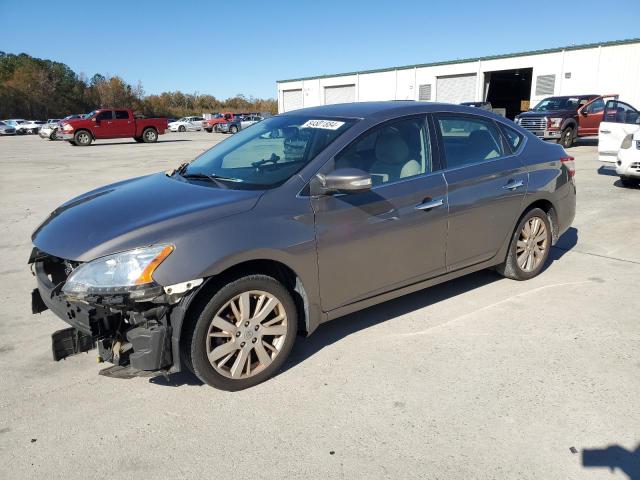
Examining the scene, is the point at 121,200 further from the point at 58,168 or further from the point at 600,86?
the point at 600,86

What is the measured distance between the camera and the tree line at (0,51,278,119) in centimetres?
6370

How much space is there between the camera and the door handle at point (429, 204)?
3.78m

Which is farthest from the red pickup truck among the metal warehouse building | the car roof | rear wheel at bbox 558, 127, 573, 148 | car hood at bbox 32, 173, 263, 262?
car hood at bbox 32, 173, 263, 262

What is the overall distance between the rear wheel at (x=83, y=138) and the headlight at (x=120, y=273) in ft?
88.7

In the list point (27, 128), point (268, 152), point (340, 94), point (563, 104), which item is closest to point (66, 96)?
point (27, 128)

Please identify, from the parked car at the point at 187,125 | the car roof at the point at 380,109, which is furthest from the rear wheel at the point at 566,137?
the parked car at the point at 187,125

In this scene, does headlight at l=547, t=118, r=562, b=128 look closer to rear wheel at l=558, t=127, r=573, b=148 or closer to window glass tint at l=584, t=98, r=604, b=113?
rear wheel at l=558, t=127, r=573, b=148

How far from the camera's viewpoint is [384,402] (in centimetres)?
301

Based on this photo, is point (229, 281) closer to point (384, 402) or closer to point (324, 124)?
point (384, 402)

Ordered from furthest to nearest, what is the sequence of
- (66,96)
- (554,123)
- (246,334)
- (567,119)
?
(66,96)
(567,119)
(554,123)
(246,334)

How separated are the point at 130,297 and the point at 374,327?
194 cm

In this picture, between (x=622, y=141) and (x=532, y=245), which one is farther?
(x=622, y=141)

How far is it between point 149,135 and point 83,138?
3.92 meters

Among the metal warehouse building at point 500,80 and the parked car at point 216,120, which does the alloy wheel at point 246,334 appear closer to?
the metal warehouse building at point 500,80
